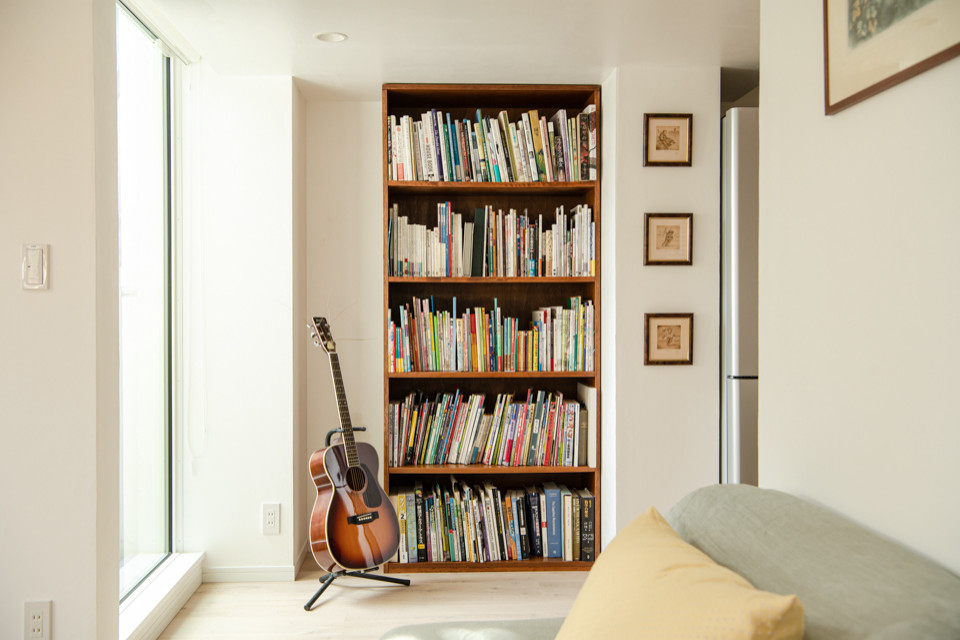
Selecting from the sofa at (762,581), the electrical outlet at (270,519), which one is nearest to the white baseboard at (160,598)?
the electrical outlet at (270,519)

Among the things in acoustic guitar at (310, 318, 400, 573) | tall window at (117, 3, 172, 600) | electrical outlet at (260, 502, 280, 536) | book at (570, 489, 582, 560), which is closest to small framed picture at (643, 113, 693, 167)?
book at (570, 489, 582, 560)

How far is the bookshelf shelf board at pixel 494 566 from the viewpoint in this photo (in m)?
3.16

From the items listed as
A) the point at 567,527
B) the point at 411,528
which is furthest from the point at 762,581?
the point at 411,528

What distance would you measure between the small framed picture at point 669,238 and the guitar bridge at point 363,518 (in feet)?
5.26

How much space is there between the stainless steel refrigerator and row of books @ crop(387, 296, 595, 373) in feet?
2.19

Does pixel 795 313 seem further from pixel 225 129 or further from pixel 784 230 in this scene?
pixel 225 129

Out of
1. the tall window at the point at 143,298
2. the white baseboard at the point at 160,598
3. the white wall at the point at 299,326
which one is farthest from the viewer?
the white wall at the point at 299,326

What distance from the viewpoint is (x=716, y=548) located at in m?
1.18

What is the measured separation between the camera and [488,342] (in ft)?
10.5

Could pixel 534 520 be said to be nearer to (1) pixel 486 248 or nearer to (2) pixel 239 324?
(1) pixel 486 248

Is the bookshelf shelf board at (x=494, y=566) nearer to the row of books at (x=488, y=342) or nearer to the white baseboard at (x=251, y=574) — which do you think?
the white baseboard at (x=251, y=574)

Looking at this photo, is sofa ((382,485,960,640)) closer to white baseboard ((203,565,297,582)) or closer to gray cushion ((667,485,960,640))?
gray cushion ((667,485,960,640))

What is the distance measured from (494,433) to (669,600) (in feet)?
7.46

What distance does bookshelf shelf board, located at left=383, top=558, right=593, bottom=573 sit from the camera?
316 cm
